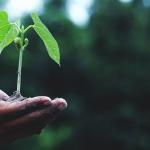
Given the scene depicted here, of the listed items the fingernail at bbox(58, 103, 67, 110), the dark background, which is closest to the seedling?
the fingernail at bbox(58, 103, 67, 110)

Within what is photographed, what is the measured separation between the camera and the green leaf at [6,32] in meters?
2.09

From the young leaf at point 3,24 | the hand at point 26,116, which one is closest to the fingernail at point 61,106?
the hand at point 26,116

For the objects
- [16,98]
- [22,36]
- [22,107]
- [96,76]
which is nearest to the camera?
[22,107]

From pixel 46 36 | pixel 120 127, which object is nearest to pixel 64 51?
Result: pixel 120 127

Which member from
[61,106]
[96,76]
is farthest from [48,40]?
[96,76]

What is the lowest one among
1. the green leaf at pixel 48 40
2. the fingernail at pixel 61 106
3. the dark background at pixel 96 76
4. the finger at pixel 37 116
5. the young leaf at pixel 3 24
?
the finger at pixel 37 116

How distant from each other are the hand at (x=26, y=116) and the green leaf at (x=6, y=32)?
34 cm

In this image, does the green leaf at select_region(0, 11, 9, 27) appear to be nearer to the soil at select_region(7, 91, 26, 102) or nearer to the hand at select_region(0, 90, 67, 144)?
the soil at select_region(7, 91, 26, 102)

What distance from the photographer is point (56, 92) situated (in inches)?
763

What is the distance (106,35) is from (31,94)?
9.26 ft

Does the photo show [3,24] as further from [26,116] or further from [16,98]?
[26,116]

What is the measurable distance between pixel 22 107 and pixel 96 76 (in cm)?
1794

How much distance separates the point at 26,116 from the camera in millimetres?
1764

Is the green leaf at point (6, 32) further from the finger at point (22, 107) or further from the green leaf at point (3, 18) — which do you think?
the finger at point (22, 107)
